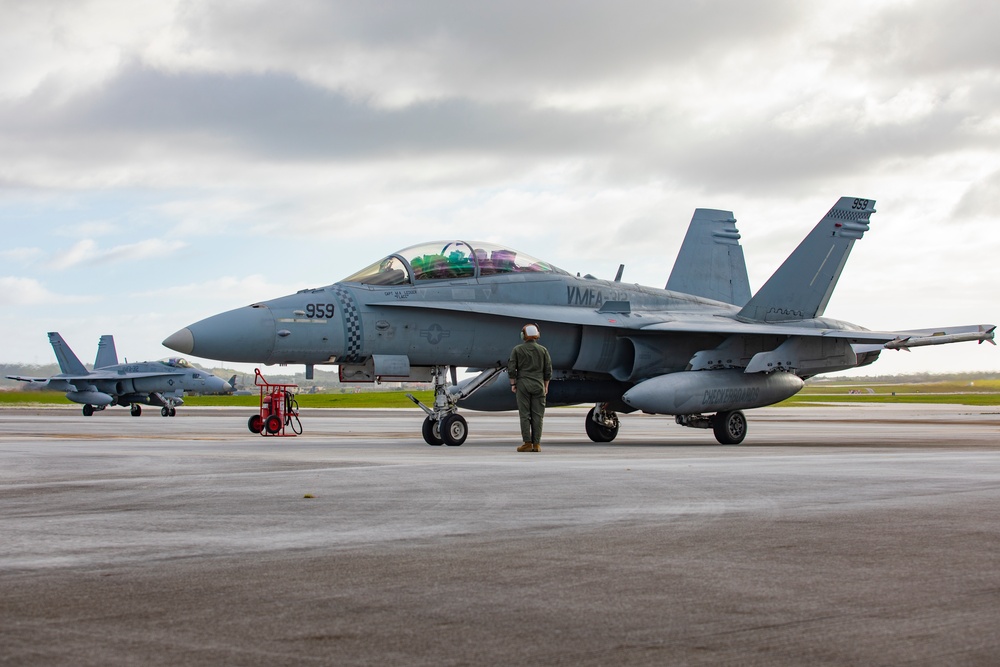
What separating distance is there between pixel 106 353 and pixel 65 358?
4.51 meters

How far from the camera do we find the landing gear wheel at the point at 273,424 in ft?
75.0

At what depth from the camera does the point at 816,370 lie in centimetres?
1928

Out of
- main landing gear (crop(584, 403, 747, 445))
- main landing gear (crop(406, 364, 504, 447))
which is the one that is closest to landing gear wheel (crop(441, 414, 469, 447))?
main landing gear (crop(406, 364, 504, 447))

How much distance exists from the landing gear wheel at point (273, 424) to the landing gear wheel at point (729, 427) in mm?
9394

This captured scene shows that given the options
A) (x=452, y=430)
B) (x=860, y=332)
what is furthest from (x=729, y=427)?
(x=452, y=430)

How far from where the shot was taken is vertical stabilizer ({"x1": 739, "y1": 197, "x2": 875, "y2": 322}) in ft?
67.8

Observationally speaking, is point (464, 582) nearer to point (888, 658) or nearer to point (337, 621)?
point (337, 621)

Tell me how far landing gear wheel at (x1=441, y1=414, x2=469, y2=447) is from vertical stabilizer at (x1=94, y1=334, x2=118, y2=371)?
42222mm

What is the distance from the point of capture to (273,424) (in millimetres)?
23234

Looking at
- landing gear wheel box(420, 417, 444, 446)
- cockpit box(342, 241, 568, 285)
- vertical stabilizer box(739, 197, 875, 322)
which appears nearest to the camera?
landing gear wheel box(420, 417, 444, 446)

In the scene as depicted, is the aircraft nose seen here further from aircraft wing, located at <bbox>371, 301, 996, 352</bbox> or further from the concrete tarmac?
the concrete tarmac

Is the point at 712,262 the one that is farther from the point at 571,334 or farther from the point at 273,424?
the point at 273,424

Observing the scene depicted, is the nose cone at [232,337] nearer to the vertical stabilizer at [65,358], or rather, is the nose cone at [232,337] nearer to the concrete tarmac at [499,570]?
the concrete tarmac at [499,570]

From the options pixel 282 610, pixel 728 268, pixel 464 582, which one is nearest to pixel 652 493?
pixel 464 582
